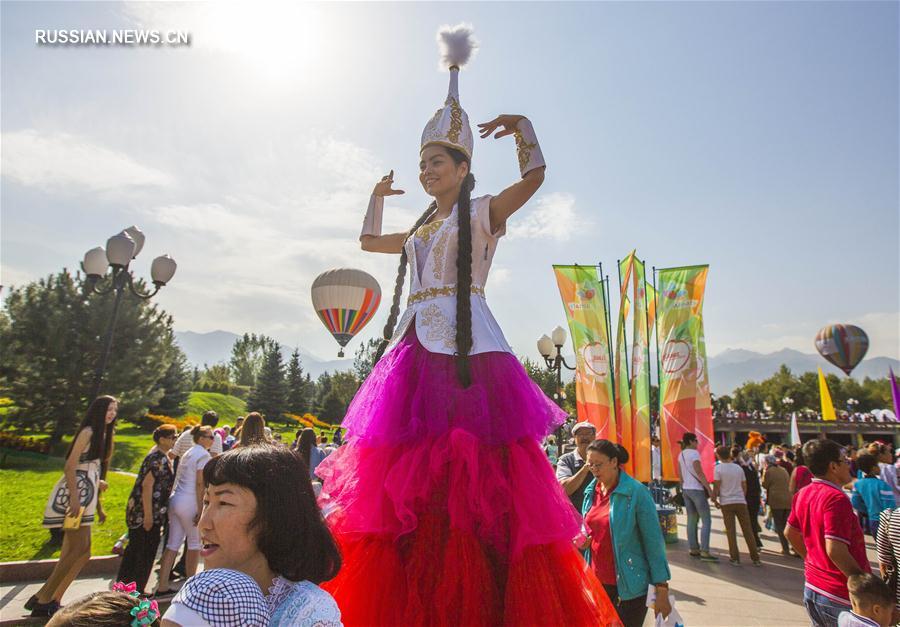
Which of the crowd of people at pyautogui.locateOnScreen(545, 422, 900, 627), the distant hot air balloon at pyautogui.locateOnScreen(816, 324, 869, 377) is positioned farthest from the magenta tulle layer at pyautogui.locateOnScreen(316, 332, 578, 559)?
the distant hot air balloon at pyautogui.locateOnScreen(816, 324, 869, 377)

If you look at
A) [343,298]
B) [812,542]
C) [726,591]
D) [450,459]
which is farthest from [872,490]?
[343,298]

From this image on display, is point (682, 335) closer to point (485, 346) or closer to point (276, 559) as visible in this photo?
point (485, 346)

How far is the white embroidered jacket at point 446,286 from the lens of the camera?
2260 millimetres

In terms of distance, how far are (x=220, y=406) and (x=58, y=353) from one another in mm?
28430

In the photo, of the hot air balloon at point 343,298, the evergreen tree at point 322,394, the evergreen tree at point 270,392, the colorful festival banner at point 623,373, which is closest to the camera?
the colorful festival banner at point 623,373

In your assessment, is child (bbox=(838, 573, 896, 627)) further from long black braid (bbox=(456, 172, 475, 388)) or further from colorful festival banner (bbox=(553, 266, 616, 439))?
colorful festival banner (bbox=(553, 266, 616, 439))

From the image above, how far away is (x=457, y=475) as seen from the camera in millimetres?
1876

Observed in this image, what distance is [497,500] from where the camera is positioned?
1889mm

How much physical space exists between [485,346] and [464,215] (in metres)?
0.67

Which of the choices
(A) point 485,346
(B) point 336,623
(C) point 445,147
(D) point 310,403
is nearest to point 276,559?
(B) point 336,623

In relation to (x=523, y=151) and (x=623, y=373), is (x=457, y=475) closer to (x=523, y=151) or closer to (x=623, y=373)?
(x=523, y=151)

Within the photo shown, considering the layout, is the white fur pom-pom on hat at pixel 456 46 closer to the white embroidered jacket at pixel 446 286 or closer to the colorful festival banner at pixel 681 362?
the white embroidered jacket at pixel 446 286

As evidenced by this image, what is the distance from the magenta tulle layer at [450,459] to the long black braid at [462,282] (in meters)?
0.06

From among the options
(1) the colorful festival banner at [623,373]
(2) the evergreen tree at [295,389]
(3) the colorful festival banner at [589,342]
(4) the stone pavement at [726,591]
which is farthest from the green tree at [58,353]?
→ (2) the evergreen tree at [295,389]
